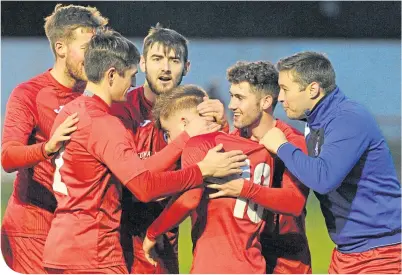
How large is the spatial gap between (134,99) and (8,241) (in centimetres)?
112

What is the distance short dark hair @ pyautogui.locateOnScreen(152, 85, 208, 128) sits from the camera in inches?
167

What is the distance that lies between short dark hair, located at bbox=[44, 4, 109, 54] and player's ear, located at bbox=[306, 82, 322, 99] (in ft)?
4.27

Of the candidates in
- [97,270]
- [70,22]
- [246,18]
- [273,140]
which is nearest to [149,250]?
[97,270]

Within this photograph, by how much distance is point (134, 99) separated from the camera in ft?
15.5

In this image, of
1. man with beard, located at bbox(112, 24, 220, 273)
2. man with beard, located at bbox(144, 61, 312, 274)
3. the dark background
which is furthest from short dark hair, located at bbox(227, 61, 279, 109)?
the dark background

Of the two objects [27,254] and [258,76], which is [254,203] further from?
[27,254]

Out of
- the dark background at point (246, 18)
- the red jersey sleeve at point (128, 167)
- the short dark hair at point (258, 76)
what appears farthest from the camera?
the dark background at point (246, 18)

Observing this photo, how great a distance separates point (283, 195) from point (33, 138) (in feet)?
5.03

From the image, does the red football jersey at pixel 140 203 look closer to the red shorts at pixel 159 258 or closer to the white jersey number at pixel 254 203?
the red shorts at pixel 159 258

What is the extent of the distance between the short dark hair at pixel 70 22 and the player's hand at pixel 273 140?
1283 mm

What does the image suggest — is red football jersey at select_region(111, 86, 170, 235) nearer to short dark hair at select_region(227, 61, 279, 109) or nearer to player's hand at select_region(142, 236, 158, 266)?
player's hand at select_region(142, 236, 158, 266)

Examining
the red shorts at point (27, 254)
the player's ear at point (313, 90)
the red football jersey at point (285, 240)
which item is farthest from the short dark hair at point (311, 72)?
the red shorts at point (27, 254)

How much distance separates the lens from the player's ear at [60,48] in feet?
15.3

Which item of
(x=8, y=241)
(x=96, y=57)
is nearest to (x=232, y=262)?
(x=96, y=57)
